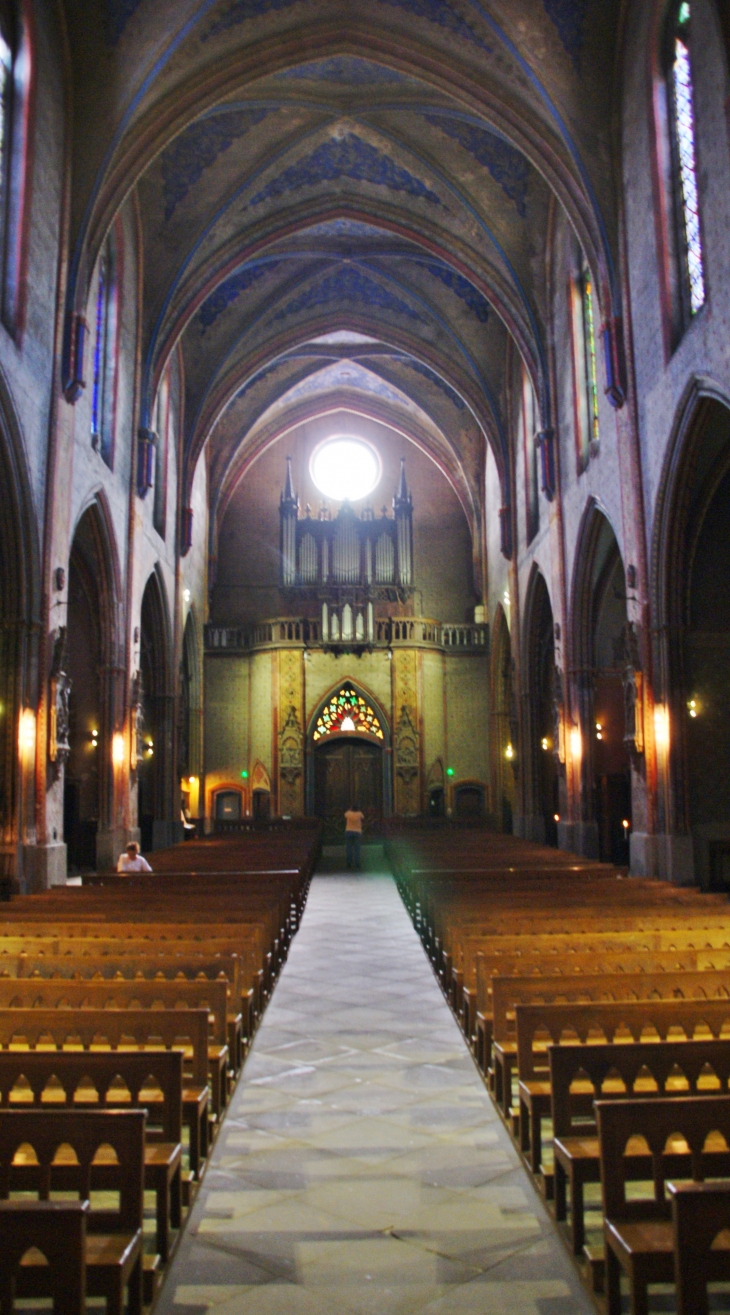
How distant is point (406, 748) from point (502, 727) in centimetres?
292

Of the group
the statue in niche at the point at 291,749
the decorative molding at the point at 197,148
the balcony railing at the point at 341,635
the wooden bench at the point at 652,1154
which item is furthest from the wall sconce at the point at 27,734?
the balcony railing at the point at 341,635

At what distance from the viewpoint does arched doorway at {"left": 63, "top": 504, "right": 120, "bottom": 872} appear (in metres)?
17.0

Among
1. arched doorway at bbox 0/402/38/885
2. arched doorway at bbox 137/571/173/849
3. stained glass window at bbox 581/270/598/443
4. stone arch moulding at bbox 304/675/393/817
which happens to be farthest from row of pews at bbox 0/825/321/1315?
stone arch moulding at bbox 304/675/393/817

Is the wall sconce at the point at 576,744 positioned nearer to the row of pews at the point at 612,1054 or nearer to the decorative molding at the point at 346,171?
the row of pews at the point at 612,1054

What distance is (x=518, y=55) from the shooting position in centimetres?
1453

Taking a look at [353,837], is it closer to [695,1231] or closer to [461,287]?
[461,287]

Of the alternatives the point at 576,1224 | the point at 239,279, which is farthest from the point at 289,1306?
the point at 239,279

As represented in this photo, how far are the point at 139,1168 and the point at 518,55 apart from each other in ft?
51.9

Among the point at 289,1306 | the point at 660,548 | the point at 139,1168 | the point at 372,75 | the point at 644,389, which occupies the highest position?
the point at 372,75

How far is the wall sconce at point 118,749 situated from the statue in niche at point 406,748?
42.2 ft

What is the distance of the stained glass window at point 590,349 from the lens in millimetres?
17188

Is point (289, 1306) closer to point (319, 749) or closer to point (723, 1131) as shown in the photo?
point (723, 1131)

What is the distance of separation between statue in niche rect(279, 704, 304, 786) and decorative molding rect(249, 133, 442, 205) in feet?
47.2

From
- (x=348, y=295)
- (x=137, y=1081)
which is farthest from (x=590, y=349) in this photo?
(x=137, y=1081)
